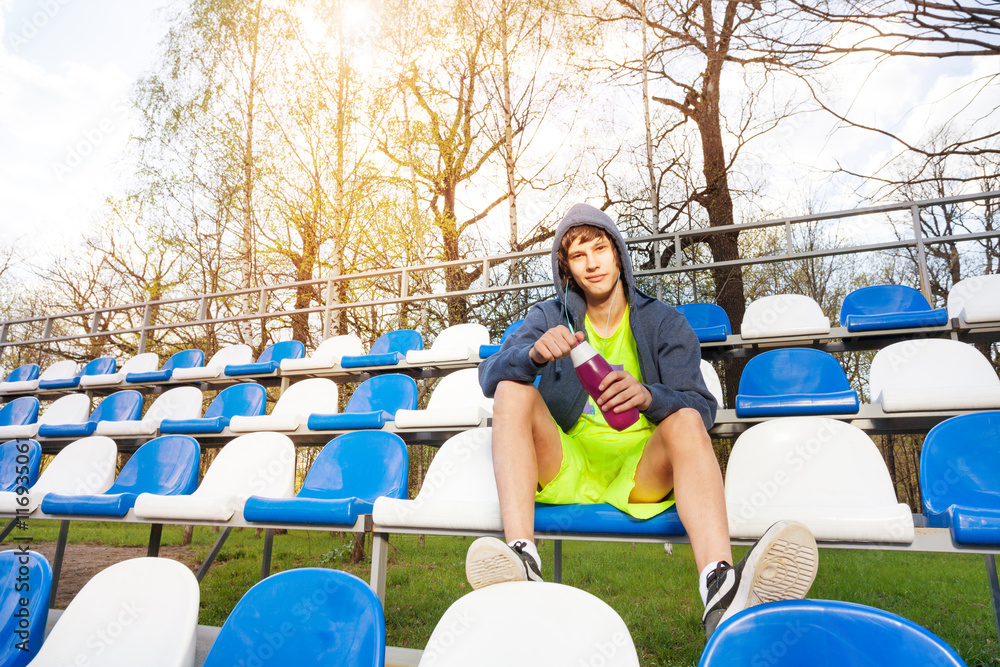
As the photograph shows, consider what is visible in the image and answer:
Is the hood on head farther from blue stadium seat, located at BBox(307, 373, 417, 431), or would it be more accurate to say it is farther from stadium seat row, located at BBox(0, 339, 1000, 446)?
blue stadium seat, located at BBox(307, 373, 417, 431)

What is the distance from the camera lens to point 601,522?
1253 millimetres

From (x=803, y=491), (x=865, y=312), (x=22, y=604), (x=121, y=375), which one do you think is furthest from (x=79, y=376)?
(x=865, y=312)

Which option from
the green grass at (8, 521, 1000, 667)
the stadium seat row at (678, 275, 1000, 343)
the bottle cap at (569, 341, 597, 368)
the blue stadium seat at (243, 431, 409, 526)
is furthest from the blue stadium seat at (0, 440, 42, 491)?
the stadium seat row at (678, 275, 1000, 343)

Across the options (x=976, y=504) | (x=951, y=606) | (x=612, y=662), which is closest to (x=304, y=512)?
(x=612, y=662)

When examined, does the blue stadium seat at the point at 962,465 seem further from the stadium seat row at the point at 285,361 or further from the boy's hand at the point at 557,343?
the stadium seat row at the point at 285,361

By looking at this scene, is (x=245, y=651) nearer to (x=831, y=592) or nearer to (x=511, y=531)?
(x=511, y=531)

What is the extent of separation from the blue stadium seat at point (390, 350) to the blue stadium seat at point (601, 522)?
2470mm

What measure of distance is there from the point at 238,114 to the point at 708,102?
19.5ft

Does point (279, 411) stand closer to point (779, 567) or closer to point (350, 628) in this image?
point (350, 628)

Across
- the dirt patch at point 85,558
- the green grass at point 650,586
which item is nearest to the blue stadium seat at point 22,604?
the green grass at point 650,586

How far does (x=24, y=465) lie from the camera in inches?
114

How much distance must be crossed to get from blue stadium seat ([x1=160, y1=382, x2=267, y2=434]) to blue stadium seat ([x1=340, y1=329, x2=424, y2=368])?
57cm

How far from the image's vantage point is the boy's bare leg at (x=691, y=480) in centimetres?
105

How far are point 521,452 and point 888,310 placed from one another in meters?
3.04
